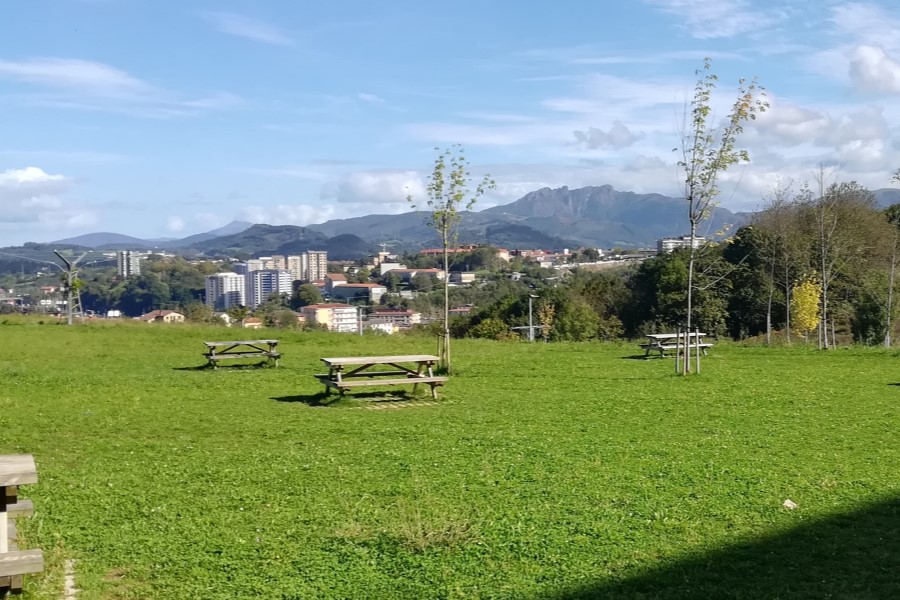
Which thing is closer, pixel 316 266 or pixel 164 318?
pixel 164 318

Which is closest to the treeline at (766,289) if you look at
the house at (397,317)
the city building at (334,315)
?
the house at (397,317)

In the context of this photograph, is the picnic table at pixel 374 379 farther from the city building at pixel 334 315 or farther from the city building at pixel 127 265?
the city building at pixel 127 265

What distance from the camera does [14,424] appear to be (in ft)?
37.2

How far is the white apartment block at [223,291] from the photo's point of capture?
79.1 m

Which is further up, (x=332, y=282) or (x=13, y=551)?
(x=332, y=282)

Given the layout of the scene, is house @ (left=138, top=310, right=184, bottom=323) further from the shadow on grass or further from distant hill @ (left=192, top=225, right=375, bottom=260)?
distant hill @ (left=192, top=225, right=375, bottom=260)

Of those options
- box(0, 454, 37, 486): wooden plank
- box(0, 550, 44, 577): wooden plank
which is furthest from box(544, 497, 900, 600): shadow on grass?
box(0, 454, 37, 486): wooden plank

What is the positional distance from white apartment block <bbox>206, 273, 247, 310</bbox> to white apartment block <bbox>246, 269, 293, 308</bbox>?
126 inches

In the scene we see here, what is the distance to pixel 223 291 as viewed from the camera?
80312 mm

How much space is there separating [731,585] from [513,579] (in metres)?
1.35

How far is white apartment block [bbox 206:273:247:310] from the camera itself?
79.1m

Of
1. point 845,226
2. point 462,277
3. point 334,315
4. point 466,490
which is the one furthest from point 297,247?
point 466,490

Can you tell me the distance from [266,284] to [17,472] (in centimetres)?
8996

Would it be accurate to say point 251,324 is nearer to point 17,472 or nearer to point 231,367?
point 231,367
